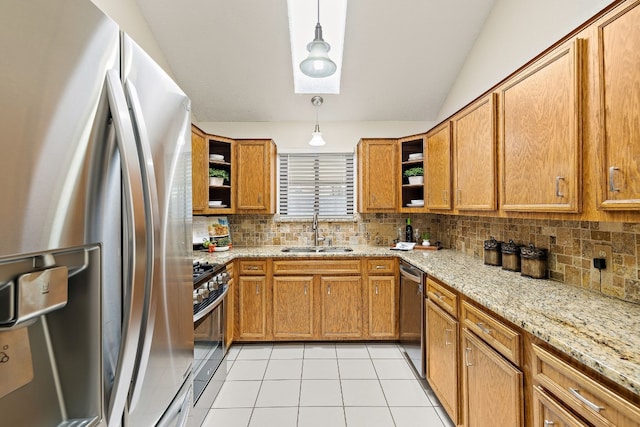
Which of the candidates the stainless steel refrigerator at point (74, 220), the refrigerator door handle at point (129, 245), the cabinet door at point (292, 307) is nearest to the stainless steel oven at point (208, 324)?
the cabinet door at point (292, 307)

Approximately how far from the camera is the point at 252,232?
11.9ft

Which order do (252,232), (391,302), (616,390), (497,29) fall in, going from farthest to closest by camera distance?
1. (252,232)
2. (391,302)
3. (497,29)
4. (616,390)

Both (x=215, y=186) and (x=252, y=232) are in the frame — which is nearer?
(x=215, y=186)

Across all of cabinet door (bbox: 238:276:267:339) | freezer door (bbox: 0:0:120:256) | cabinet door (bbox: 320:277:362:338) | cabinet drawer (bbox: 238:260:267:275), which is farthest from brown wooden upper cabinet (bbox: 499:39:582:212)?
cabinet door (bbox: 238:276:267:339)

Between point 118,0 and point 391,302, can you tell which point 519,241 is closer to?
point 391,302

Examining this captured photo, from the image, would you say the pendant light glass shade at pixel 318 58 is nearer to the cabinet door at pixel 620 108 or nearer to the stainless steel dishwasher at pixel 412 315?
the cabinet door at pixel 620 108

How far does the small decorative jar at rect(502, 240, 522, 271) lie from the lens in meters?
2.02

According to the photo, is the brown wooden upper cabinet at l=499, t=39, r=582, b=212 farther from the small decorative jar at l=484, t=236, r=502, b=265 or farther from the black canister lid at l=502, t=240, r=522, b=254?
the small decorative jar at l=484, t=236, r=502, b=265

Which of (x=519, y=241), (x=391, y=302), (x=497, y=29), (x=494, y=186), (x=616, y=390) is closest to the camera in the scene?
(x=616, y=390)

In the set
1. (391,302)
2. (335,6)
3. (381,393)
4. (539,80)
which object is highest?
(335,6)

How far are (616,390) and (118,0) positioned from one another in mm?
3459

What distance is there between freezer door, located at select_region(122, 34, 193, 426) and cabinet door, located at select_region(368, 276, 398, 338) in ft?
6.81

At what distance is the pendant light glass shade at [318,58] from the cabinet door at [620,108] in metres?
1.52

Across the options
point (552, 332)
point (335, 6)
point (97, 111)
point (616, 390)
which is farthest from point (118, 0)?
point (616, 390)
